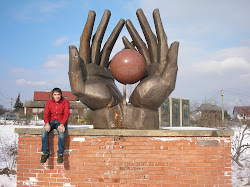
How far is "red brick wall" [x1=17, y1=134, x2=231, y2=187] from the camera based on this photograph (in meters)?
4.86

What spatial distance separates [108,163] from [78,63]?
2.15 m

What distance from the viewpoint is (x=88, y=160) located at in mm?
4926

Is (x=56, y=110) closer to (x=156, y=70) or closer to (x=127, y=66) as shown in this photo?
(x=127, y=66)

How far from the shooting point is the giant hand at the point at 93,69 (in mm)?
5484

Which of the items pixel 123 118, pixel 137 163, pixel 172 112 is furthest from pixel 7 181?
pixel 172 112

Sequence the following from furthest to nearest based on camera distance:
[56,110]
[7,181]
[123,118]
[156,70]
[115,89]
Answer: [7,181], [115,89], [156,70], [123,118], [56,110]

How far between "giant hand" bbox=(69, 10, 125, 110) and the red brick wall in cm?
103

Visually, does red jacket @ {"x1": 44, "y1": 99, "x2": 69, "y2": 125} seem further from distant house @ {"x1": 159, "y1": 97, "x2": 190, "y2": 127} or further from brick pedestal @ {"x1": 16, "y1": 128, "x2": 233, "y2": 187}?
distant house @ {"x1": 159, "y1": 97, "x2": 190, "y2": 127}

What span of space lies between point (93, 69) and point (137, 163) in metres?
2.48

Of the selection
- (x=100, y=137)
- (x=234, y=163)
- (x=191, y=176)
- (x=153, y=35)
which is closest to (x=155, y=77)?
(x=153, y=35)

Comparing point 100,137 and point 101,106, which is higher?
point 101,106

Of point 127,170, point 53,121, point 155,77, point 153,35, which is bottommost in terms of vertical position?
point 127,170

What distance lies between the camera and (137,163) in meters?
4.89

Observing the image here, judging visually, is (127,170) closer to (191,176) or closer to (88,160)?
(88,160)
